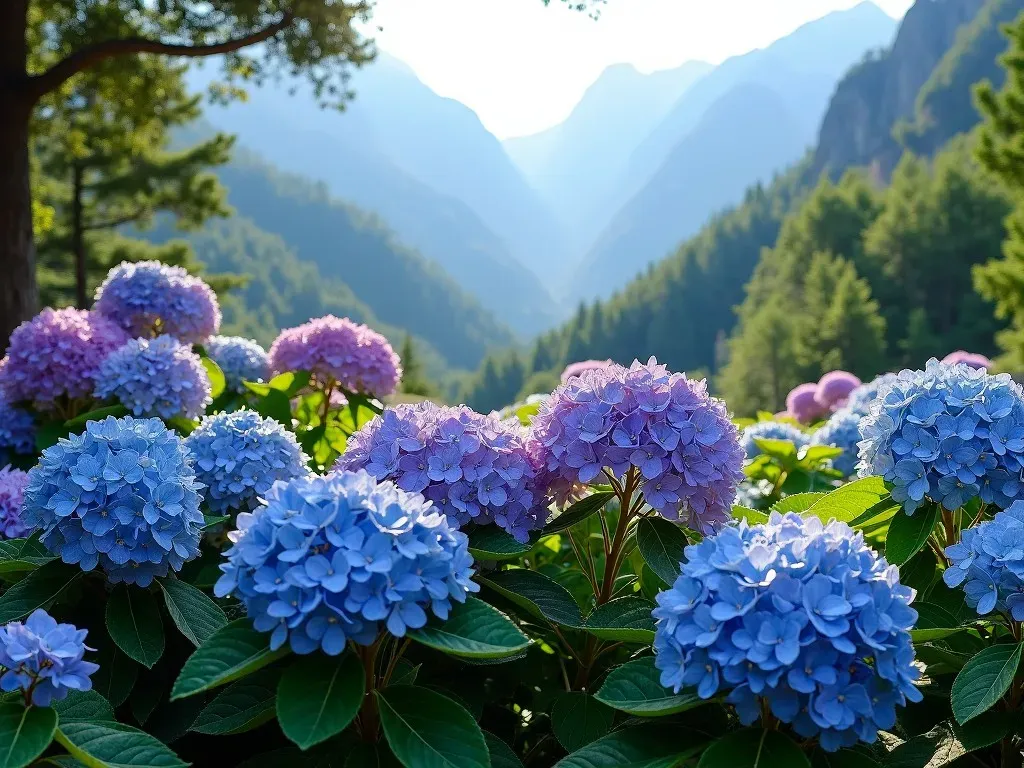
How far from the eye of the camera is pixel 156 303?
12.0 ft

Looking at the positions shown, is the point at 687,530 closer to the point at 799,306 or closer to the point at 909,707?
the point at 909,707

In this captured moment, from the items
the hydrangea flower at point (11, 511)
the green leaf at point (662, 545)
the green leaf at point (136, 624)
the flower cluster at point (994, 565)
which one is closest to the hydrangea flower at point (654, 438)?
the green leaf at point (662, 545)

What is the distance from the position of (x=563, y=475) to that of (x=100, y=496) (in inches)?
37.2

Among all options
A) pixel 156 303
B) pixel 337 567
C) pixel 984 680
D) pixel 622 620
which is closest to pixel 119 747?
pixel 337 567

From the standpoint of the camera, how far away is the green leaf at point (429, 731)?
1271 mm

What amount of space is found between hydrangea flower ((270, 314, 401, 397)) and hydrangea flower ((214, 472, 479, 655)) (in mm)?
2114

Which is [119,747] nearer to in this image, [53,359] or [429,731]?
[429,731]

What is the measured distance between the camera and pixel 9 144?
557cm

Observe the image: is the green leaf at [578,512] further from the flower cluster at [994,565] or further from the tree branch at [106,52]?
the tree branch at [106,52]

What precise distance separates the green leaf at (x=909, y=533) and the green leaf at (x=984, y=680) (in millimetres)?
259

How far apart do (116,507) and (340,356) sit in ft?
5.81

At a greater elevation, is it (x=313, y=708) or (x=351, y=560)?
(x=351, y=560)

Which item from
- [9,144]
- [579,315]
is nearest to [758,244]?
[579,315]

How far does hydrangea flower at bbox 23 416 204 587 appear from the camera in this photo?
1686 millimetres
